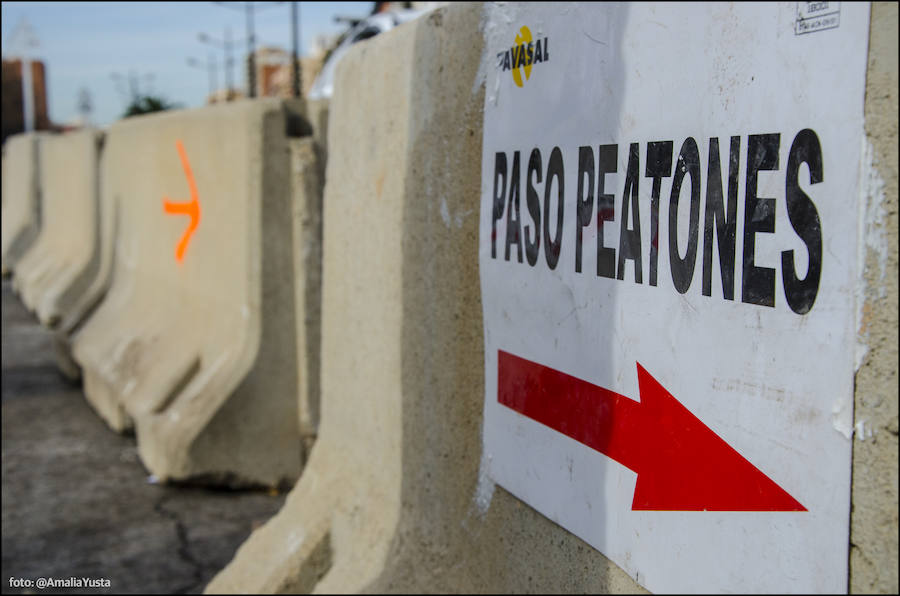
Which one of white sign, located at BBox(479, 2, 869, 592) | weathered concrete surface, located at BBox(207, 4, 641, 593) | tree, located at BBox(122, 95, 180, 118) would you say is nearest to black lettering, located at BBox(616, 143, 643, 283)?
white sign, located at BBox(479, 2, 869, 592)

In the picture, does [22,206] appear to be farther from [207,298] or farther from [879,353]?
[879,353]

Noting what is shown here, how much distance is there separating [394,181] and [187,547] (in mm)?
2131

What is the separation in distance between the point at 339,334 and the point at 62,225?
7083 millimetres

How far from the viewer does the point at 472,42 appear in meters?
2.33

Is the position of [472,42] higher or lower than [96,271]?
higher

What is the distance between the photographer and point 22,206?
1065 cm

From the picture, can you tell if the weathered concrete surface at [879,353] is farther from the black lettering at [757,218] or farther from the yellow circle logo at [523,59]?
the yellow circle logo at [523,59]

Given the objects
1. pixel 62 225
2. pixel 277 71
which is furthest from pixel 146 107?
pixel 62 225

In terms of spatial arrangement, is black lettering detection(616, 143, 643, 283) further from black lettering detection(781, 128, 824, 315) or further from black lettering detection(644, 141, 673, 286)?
black lettering detection(781, 128, 824, 315)

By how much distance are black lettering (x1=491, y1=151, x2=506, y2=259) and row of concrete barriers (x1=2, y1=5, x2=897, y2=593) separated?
13 centimetres

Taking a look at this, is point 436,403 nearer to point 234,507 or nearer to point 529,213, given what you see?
point 529,213

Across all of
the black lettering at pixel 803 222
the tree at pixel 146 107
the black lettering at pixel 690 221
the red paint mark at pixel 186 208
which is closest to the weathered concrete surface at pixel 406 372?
the black lettering at pixel 690 221

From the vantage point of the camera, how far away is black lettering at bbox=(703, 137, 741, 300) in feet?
4.84

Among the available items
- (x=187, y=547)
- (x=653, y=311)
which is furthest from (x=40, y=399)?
(x=653, y=311)
